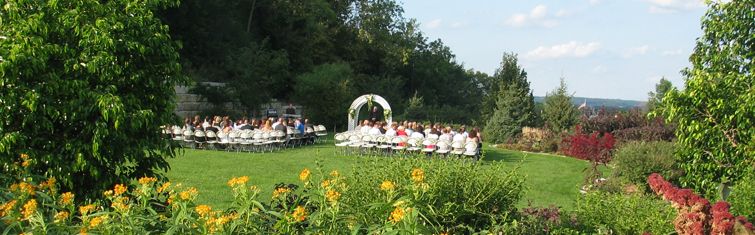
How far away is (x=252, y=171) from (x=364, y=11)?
35905 millimetres

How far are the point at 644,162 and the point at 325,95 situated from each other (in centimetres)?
2721

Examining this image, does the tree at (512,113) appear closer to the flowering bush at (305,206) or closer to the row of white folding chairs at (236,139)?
the row of white folding chairs at (236,139)

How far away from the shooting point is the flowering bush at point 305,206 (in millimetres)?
3826

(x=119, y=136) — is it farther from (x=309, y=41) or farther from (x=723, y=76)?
(x=309, y=41)

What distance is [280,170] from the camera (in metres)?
15.7

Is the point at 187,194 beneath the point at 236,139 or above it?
above

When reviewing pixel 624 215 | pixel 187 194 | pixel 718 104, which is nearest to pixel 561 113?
pixel 718 104

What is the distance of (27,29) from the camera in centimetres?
552

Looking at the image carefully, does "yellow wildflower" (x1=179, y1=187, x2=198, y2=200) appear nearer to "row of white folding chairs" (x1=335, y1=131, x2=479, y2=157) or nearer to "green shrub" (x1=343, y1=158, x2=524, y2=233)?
"green shrub" (x1=343, y1=158, x2=524, y2=233)

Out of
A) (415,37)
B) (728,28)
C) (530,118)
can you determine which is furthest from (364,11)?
(728,28)

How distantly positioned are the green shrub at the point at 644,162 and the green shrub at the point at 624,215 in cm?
508

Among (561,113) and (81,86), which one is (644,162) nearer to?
(81,86)

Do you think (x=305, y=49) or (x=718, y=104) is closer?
(x=718, y=104)

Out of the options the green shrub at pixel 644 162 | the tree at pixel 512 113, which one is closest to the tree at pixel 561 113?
the tree at pixel 512 113
